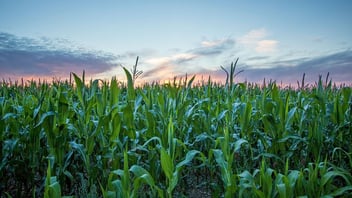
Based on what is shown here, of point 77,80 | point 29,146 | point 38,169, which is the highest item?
point 77,80

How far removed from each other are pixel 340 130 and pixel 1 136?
376cm

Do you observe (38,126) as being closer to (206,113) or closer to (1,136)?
(1,136)

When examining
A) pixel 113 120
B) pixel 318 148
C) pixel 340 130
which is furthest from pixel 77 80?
pixel 340 130

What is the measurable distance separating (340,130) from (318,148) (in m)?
0.57

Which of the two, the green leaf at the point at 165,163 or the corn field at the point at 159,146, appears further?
the corn field at the point at 159,146

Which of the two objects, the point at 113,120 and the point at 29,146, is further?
the point at 29,146

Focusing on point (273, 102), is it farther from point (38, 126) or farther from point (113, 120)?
point (38, 126)

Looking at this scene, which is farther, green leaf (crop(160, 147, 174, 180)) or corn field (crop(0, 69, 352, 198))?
corn field (crop(0, 69, 352, 198))

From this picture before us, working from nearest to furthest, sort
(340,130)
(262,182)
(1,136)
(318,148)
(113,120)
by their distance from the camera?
(262,182)
(113,120)
(1,136)
(318,148)
(340,130)

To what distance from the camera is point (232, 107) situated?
4.14 meters

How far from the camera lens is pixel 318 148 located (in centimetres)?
368

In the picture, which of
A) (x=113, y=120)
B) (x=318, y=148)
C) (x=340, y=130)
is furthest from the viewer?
(x=340, y=130)

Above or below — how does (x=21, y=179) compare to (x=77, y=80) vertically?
below

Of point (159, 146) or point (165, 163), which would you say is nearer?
point (165, 163)
